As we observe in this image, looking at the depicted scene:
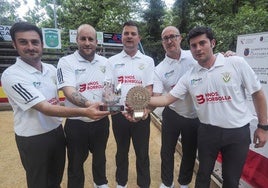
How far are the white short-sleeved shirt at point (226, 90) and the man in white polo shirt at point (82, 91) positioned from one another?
3.59 feet

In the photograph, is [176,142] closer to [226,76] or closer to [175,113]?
[175,113]

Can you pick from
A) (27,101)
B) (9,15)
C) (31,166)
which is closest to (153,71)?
(27,101)

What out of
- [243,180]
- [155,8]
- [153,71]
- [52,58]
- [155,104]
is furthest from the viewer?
[155,8]

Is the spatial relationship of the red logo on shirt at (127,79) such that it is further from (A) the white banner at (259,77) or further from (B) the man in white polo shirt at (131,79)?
(A) the white banner at (259,77)

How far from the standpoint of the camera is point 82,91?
253 centimetres

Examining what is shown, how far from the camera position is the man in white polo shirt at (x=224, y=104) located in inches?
86.5

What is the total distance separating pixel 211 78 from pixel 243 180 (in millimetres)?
1742

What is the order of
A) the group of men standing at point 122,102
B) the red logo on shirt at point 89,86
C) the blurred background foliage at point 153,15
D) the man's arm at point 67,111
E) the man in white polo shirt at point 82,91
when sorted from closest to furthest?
the man's arm at point 67,111 < the group of men standing at point 122,102 < the man in white polo shirt at point 82,91 < the red logo on shirt at point 89,86 < the blurred background foliage at point 153,15

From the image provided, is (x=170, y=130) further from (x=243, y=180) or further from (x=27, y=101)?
(x=27, y=101)

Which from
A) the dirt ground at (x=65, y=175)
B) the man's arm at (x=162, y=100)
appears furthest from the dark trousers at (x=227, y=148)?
the dirt ground at (x=65, y=175)

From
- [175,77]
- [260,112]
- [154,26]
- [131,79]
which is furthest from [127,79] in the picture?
[154,26]

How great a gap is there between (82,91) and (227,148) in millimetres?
1543

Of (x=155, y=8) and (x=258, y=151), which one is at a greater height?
(x=155, y=8)

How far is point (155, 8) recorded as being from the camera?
1775cm
